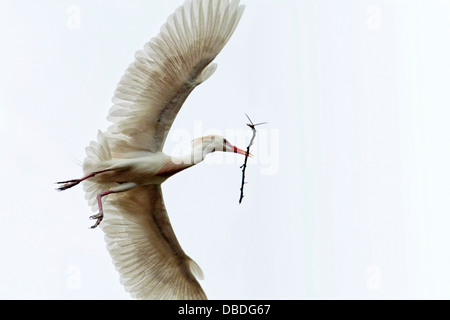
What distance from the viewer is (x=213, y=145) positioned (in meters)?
13.2

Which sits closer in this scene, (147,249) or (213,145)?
(213,145)

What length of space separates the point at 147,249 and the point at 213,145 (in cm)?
212

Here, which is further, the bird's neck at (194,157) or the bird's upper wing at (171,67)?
the bird's neck at (194,157)

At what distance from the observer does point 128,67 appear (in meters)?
12.6

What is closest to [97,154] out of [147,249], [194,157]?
[194,157]

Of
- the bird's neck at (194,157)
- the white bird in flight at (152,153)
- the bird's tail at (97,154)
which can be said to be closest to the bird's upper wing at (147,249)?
the white bird in flight at (152,153)

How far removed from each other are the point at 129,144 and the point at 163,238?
5.90ft

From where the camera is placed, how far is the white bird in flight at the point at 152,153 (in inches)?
489

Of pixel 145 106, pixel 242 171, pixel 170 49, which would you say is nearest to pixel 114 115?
pixel 145 106

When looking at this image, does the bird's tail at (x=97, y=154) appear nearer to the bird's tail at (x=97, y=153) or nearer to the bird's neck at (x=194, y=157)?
the bird's tail at (x=97, y=153)

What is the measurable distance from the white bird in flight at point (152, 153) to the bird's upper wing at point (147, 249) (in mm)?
15

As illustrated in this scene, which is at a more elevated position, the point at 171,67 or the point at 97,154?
the point at 171,67

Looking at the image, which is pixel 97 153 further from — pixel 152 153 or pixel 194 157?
pixel 194 157

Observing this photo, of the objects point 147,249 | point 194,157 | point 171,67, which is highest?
point 171,67
